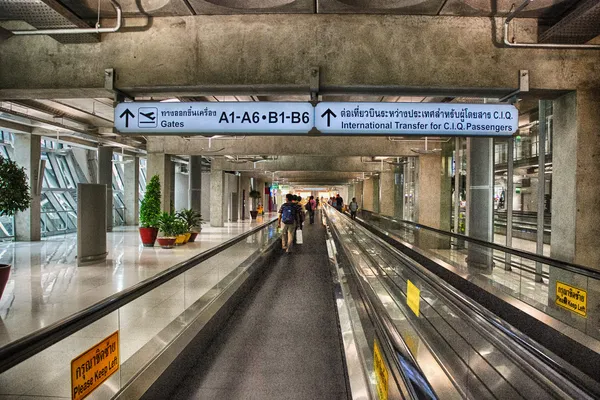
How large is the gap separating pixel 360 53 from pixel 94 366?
195 inches

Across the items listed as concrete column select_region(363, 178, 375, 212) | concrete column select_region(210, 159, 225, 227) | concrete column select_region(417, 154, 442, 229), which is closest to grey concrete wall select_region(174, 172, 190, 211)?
concrete column select_region(210, 159, 225, 227)

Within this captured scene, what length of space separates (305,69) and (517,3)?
9.63 feet

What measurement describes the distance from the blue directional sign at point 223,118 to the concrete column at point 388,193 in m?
21.7

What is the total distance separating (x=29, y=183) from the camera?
642 inches

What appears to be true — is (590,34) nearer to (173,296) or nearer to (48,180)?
(173,296)

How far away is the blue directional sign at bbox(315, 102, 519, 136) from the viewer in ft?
18.0

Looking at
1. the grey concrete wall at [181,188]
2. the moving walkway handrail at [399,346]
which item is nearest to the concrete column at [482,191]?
the moving walkway handrail at [399,346]

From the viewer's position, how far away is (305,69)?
561 centimetres

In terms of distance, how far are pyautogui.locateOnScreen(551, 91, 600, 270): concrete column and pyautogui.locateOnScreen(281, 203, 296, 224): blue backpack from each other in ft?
25.0

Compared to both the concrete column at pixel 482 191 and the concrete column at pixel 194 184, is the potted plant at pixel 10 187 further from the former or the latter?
the concrete column at pixel 194 184

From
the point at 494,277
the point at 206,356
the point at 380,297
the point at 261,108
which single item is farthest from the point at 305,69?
the point at 494,277

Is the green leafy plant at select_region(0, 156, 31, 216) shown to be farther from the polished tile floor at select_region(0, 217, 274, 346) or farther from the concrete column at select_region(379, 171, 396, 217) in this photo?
the concrete column at select_region(379, 171, 396, 217)

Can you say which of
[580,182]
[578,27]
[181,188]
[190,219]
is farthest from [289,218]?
[181,188]

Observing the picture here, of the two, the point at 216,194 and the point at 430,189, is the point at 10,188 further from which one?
the point at 216,194
